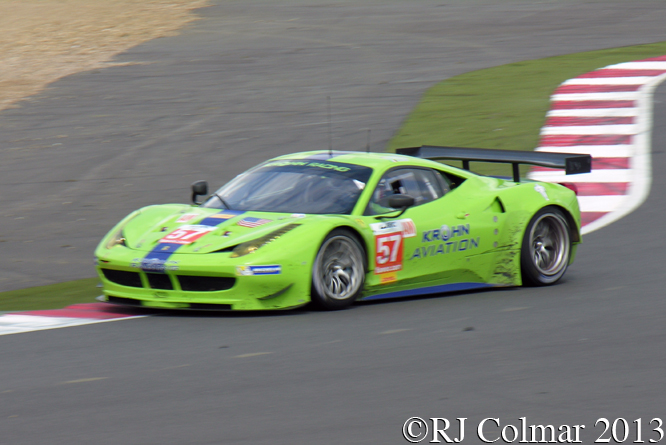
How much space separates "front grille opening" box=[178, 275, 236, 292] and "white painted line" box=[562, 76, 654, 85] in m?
12.8

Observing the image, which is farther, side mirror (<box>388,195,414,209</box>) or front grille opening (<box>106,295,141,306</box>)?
side mirror (<box>388,195,414,209</box>)

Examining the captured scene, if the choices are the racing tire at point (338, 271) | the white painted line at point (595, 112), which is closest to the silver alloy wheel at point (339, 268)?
the racing tire at point (338, 271)

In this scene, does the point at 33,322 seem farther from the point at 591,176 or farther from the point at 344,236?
the point at 591,176

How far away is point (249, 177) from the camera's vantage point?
27.7 ft

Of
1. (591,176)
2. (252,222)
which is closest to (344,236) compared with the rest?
(252,222)

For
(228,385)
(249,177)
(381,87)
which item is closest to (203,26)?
(381,87)

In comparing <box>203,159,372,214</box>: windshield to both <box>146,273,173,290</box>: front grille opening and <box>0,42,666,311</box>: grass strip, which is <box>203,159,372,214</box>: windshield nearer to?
<box>146,273,173,290</box>: front grille opening

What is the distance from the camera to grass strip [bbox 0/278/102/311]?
8023mm

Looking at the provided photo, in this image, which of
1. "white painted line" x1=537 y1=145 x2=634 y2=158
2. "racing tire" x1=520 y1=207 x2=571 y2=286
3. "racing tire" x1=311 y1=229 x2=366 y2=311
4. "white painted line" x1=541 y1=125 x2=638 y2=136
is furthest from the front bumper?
"white painted line" x1=541 y1=125 x2=638 y2=136

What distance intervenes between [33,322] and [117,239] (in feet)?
2.94

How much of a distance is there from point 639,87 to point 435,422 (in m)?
14.6

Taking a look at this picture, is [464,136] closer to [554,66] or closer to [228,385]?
[554,66]

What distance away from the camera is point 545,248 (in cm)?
903

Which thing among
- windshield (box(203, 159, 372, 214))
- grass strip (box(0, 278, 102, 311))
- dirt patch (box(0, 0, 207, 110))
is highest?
dirt patch (box(0, 0, 207, 110))
